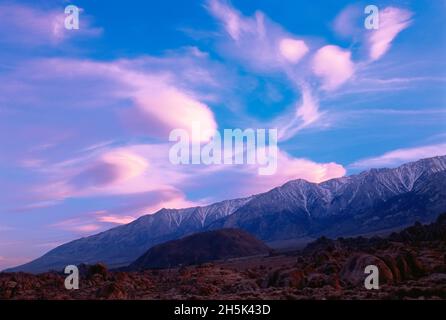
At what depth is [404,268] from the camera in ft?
107

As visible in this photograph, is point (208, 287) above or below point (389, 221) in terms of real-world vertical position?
below

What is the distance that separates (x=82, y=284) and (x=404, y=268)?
3085 centimetres

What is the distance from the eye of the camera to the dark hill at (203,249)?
138 meters

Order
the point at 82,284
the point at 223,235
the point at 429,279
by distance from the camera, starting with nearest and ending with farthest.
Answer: the point at 429,279, the point at 82,284, the point at 223,235

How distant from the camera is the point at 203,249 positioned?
144 metres

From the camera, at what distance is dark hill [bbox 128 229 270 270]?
452 feet

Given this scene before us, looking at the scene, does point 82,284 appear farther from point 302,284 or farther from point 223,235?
point 223,235
